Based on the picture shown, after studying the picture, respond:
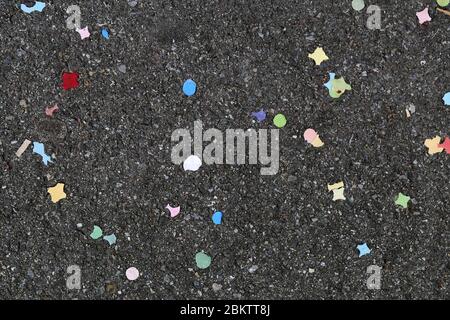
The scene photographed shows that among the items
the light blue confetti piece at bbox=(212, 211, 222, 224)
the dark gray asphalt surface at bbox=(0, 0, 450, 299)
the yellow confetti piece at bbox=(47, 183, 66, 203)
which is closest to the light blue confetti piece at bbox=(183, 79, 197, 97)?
the dark gray asphalt surface at bbox=(0, 0, 450, 299)

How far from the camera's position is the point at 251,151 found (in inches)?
84.9

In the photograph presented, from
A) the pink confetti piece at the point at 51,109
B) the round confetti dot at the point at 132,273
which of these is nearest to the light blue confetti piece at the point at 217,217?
the round confetti dot at the point at 132,273

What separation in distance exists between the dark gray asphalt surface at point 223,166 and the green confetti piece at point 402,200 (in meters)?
0.03

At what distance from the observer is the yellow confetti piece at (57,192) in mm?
2170

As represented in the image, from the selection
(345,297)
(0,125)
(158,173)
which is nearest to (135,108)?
(158,173)

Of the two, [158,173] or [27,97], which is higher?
[27,97]

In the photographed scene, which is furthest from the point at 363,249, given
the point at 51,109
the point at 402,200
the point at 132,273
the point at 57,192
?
the point at 51,109

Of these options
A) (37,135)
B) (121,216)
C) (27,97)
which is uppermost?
(27,97)

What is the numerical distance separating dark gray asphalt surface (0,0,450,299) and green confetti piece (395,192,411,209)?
0.10 feet

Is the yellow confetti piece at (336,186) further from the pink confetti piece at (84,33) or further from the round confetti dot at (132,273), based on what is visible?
the pink confetti piece at (84,33)

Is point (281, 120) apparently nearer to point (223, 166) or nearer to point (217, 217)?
point (223, 166)

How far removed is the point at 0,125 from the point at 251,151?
107 cm
